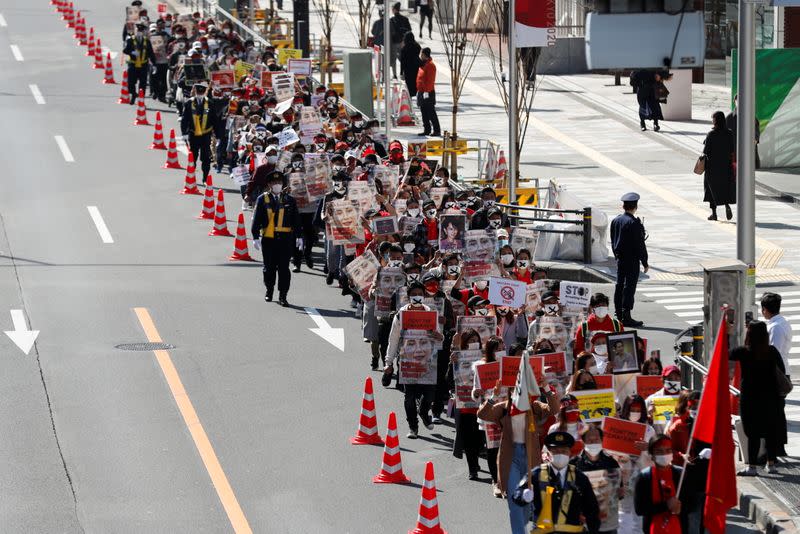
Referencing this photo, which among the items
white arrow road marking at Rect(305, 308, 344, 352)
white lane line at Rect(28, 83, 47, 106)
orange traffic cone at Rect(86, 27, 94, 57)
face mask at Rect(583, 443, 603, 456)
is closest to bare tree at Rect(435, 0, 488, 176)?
white arrow road marking at Rect(305, 308, 344, 352)

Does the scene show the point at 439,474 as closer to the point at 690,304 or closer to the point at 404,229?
the point at 404,229

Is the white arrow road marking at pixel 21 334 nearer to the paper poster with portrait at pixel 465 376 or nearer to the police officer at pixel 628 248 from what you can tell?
→ the paper poster with portrait at pixel 465 376

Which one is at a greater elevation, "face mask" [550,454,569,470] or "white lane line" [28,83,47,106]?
"white lane line" [28,83,47,106]

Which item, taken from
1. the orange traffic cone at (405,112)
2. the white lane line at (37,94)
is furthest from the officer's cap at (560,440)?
the white lane line at (37,94)

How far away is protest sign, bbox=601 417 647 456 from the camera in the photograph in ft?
41.9

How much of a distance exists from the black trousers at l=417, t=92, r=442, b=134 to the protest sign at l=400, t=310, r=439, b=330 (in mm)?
21098

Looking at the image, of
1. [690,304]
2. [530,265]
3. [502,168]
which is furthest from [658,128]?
[530,265]

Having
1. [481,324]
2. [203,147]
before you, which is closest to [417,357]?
[481,324]

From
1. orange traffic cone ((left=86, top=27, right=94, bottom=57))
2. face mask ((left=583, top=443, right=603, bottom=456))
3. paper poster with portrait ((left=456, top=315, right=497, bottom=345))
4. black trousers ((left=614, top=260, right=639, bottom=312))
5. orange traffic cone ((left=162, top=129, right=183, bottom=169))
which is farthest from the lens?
orange traffic cone ((left=86, top=27, right=94, bottom=57))

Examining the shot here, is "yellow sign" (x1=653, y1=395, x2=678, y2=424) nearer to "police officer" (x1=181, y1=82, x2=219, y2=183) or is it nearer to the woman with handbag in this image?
the woman with handbag

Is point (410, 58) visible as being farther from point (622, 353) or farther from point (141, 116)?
point (622, 353)

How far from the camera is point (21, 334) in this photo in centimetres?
2109

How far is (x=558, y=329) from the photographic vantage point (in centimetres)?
1650

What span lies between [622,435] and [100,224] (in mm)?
17231
